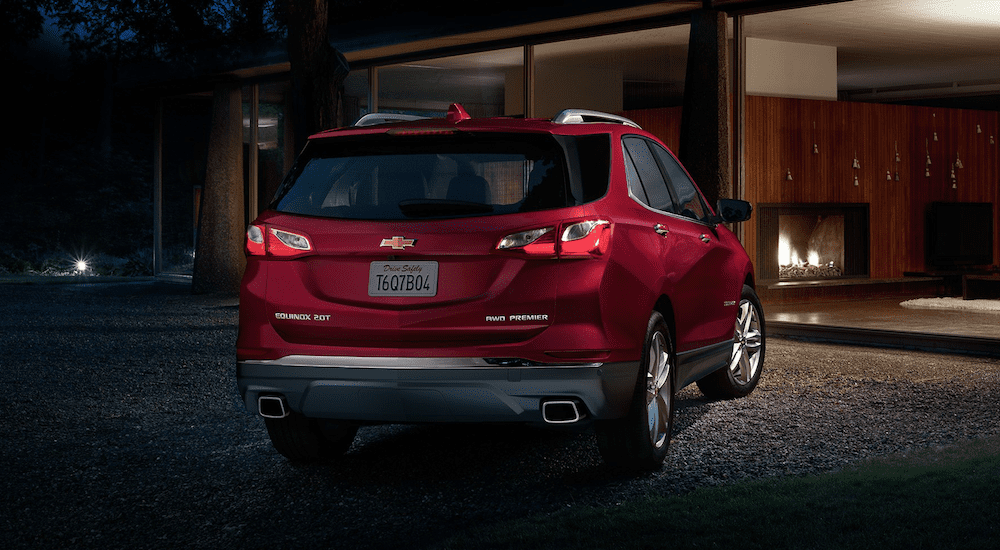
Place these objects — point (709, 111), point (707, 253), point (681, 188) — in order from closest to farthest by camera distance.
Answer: point (707, 253) → point (681, 188) → point (709, 111)

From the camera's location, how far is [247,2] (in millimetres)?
20078

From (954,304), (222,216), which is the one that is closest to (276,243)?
(954,304)

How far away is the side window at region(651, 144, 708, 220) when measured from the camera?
6363 mm

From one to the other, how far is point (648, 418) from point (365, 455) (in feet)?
5.20

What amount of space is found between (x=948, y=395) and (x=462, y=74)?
9.77 meters

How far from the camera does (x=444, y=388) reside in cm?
467

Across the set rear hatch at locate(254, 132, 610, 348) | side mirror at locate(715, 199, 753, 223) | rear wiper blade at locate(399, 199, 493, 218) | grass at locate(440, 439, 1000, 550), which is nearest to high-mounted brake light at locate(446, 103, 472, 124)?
rear hatch at locate(254, 132, 610, 348)

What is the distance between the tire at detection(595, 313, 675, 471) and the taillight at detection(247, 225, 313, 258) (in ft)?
5.01

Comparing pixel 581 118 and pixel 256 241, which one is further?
pixel 581 118

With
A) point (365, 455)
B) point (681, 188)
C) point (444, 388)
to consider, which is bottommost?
point (365, 455)

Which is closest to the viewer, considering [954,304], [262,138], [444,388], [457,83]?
[444,388]

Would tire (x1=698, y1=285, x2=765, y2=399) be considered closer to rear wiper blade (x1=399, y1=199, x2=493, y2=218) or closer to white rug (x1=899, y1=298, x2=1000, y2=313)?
rear wiper blade (x1=399, y1=199, x2=493, y2=218)

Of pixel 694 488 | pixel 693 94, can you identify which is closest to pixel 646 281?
pixel 694 488

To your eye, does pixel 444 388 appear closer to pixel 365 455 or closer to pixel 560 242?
pixel 560 242
